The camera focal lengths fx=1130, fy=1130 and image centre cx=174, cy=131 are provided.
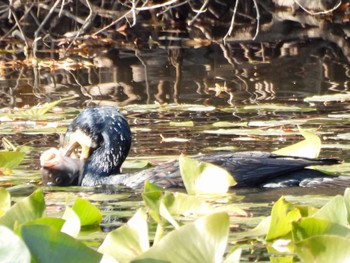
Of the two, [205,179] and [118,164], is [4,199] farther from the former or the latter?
[118,164]

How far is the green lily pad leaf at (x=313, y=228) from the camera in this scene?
348cm

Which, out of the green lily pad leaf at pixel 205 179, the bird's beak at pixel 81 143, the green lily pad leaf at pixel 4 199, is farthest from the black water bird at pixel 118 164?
the green lily pad leaf at pixel 4 199

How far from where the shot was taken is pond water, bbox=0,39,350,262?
6.03 meters

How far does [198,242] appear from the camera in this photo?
3188mm

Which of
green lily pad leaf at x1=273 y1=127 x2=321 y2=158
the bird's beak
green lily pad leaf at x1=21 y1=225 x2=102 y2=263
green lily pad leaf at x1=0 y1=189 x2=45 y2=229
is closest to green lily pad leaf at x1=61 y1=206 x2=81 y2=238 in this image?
green lily pad leaf at x1=0 y1=189 x2=45 y2=229

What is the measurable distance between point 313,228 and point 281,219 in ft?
1.74

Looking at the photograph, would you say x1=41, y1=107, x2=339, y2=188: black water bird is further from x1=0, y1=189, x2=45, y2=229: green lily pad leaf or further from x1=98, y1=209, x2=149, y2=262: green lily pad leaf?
x1=98, y1=209, x2=149, y2=262: green lily pad leaf

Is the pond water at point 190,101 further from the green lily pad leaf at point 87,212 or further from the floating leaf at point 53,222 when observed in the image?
the floating leaf at point 53,222

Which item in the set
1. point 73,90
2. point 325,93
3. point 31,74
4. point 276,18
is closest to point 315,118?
point 325,93

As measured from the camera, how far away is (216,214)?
3.18 m

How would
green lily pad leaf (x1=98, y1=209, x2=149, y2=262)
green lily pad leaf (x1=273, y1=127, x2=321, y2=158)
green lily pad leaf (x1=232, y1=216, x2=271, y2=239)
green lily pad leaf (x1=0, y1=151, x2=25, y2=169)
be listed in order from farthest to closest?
green lily pad leaf (x1=273, y1=127, x2=321, y2=158), green lily pad leaf (x1=0, y1=151, x2=25, y2=169), green lily pad leaf (x1=232, y1=216, x2=271, y2=239), green lily pad leaf (x1=98, y1=209, x2=149, y2=262)

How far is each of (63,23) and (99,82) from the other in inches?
205

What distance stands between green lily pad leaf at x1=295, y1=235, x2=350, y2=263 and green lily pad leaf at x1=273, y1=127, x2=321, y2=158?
3.07 meters

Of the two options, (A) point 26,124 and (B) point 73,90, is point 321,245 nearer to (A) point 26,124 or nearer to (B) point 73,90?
(A) point 26,124
